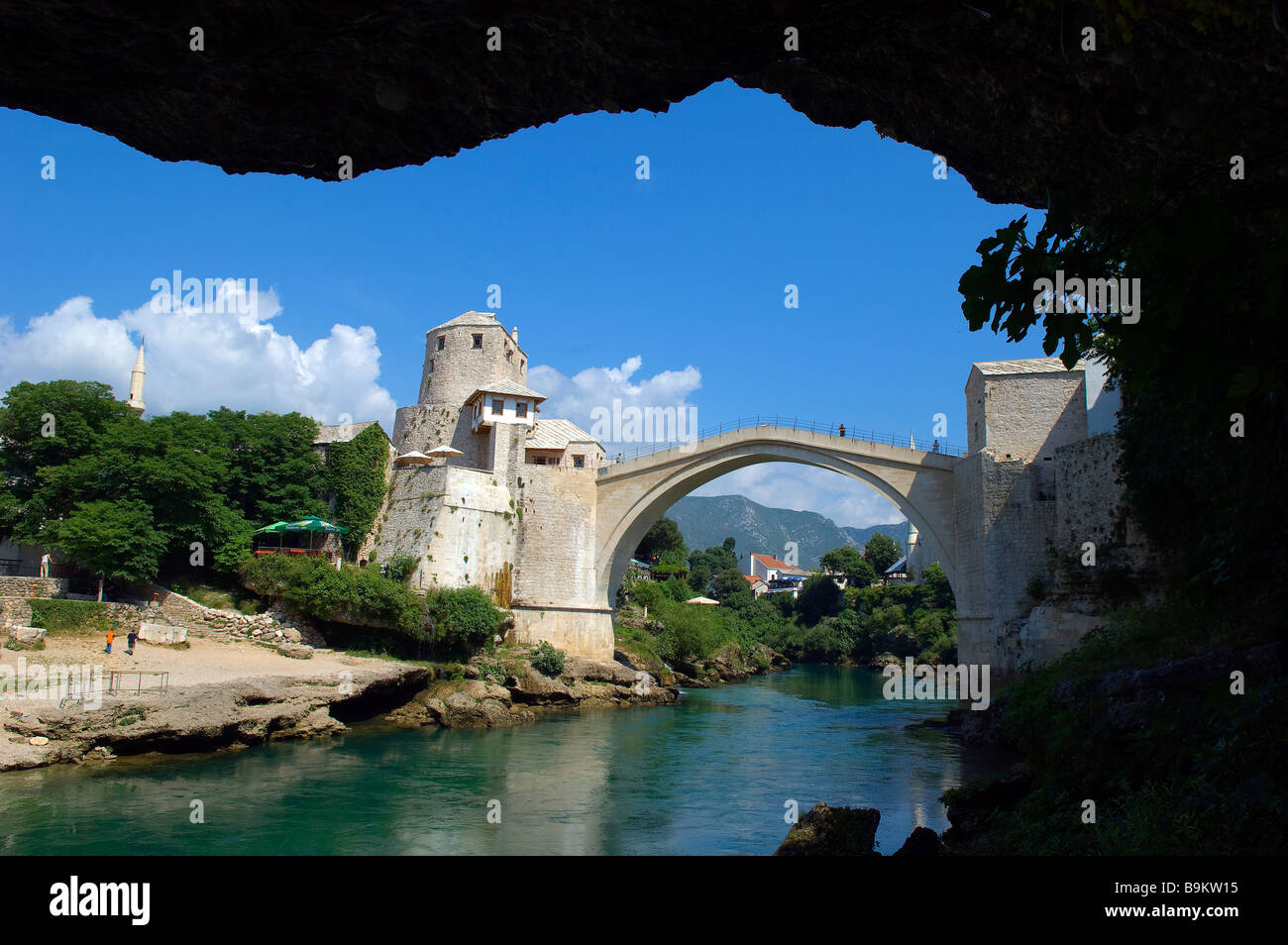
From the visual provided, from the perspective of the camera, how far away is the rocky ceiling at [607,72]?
3480 mm

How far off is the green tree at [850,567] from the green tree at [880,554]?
862 mm

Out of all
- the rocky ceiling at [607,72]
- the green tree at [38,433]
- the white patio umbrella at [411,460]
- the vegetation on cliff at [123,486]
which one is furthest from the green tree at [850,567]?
the rocky ceiling at [607,72]

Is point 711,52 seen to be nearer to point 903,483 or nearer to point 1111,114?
point 1111,114

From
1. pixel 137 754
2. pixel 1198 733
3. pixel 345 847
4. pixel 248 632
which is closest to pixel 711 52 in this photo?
pixel 1198 733

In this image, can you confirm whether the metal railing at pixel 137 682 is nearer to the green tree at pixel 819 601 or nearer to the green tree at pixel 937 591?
the green tree at pixel 937 591

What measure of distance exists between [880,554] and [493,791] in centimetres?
6115

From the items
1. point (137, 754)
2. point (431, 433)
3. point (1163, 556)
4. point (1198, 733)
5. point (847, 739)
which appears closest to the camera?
point (1198, 733)

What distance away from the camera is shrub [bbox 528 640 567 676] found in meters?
26.4

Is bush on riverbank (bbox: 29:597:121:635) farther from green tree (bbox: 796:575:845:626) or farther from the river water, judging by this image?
green tree (bbox: 796:575:845:626)

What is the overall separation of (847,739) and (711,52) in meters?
18.5

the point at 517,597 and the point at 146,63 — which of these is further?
the point at 517,597

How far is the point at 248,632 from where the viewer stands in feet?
73.9

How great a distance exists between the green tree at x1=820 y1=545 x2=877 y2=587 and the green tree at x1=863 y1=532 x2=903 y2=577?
862mm
